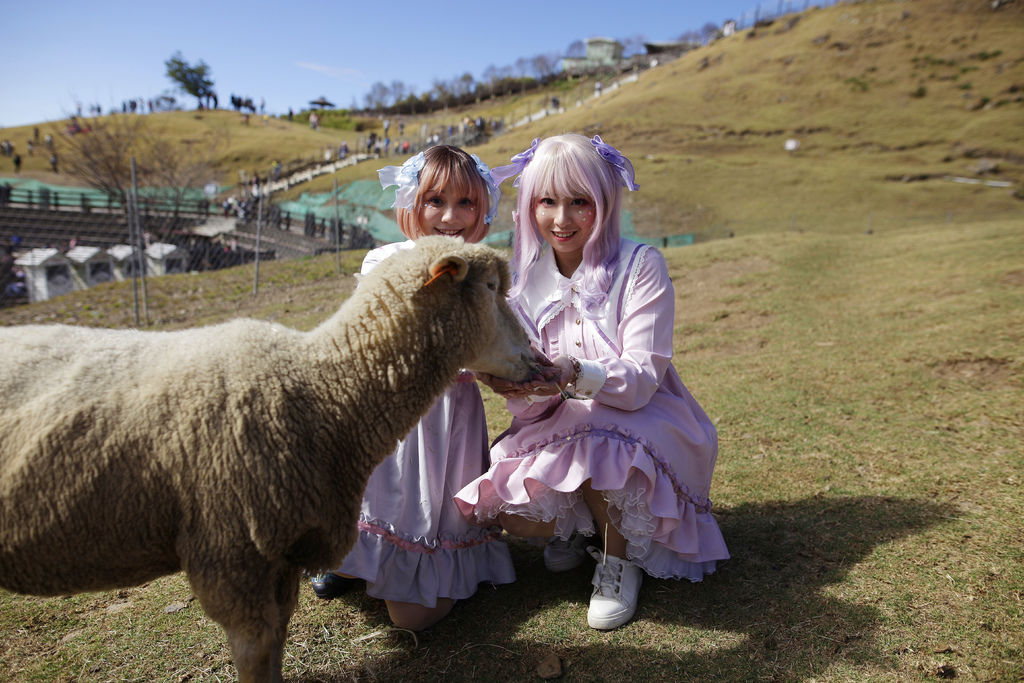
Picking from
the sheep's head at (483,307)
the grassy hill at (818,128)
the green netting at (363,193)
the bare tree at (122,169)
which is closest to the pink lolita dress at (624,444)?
the sheep's head at (483,307)

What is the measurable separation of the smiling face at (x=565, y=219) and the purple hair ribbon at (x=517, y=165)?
9.1 inches

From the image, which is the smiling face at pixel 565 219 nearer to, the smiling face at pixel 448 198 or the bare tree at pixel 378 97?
the smiling face at pixel 448 198

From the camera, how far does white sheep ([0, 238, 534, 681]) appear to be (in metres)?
2.04

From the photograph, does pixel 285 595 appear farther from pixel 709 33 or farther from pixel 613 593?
pixel 709 33

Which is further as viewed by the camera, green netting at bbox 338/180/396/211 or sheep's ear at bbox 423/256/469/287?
green netting at bbox 338/180/396/211

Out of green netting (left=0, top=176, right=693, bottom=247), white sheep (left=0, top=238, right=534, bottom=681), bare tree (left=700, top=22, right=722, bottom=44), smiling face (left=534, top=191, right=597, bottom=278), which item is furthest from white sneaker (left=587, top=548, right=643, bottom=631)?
bare tree (left=700, top=22, right=722, bottom=44)

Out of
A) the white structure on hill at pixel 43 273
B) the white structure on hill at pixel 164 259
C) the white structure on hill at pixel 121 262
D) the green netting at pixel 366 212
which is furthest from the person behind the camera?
the white structure on hill at pixel 164 259

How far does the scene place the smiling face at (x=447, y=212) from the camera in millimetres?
3418

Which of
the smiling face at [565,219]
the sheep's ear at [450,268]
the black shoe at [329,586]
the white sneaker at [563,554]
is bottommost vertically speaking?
the black shoe at [329,586]

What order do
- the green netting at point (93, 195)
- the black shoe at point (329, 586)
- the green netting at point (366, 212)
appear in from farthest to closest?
the green netting at point (93, 195), the green netting at point (366, 212), the black shoe at point (329, 586)

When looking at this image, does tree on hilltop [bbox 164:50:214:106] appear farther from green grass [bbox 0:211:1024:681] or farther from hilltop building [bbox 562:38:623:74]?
green grass [bbox 0:211:1024:681]

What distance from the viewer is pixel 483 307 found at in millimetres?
2533

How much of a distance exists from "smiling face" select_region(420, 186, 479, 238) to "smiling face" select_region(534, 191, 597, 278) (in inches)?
16.1

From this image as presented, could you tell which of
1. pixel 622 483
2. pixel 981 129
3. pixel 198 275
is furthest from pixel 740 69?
pixel 622 483
